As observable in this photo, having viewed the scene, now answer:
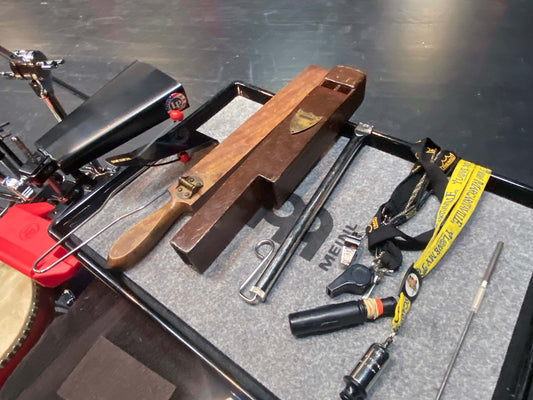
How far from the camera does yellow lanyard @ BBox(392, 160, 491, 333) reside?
2.06 ft

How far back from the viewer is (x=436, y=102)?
1375 millimetres

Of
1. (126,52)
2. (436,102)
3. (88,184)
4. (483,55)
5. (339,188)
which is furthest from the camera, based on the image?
(126,52)

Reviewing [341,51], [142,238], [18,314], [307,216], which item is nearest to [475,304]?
[307,216]

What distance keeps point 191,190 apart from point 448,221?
19.3 inches

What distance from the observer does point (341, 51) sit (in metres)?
1.62

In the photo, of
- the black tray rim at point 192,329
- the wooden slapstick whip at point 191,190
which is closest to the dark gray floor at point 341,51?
the black tray rim at point 192,329

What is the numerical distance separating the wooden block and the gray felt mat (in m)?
0.05

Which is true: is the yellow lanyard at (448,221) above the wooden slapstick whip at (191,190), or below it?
below

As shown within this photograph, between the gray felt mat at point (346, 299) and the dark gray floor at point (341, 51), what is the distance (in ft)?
1.86

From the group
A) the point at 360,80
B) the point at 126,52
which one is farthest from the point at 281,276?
the point at 126,52

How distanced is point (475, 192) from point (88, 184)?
0.88 m

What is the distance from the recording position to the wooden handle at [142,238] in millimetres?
720

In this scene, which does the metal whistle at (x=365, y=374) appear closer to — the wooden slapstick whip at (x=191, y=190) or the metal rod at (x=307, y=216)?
the metal rod at (x=307, y=216)

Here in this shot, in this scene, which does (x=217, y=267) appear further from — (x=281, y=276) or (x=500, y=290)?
(x=500, y=290)
